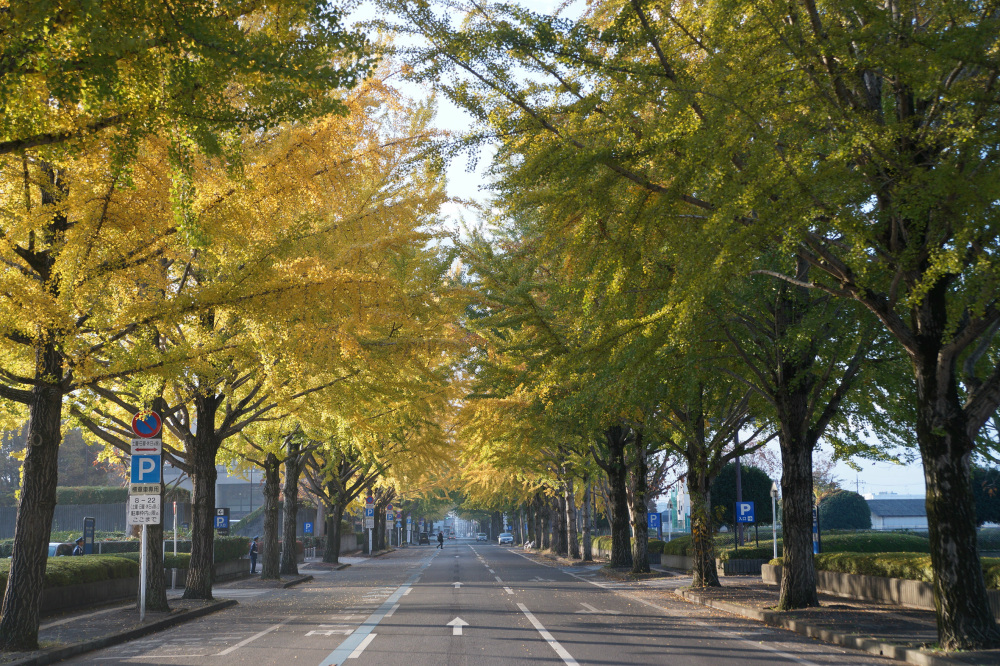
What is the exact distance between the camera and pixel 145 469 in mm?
15359

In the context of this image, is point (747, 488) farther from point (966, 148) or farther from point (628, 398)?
point (966, 148)

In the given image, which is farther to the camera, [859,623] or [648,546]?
[648,546]

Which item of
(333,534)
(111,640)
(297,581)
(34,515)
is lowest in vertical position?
(333,534)

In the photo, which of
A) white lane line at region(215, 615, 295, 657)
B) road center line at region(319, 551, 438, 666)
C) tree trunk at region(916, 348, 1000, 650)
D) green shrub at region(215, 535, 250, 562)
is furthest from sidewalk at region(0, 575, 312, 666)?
tree trunk at region(916, 348, 1000, 650)

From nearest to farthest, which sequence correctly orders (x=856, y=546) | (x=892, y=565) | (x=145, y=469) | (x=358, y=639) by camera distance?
(x=358, y=639) → (x=145, y=469) → (x=892, y=565) → (x=856, y=546)

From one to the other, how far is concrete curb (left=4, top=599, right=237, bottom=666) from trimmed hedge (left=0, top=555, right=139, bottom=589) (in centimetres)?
260

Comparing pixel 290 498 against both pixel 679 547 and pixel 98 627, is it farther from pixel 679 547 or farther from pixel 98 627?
pixel 98 627

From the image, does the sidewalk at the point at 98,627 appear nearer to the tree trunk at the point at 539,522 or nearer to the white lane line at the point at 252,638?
the white lane line at the point at 252,638

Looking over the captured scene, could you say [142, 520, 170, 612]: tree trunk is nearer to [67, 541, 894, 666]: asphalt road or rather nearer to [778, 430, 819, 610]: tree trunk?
[67, 541, 894, 666]: asphalt road

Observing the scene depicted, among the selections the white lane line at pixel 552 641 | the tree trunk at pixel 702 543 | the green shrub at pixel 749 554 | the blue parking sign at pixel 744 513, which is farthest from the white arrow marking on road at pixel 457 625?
the green shrub at pixel 749 554

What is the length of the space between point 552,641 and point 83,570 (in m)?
11.8

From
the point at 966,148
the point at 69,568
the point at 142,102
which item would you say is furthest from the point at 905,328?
the point at 69,568

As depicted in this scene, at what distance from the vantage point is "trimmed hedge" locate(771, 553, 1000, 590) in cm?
1385

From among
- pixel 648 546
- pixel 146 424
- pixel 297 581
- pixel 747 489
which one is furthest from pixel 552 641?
pixel 747 489
